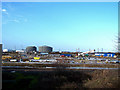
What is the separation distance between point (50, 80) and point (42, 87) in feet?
3.36

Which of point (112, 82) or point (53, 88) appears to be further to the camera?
point (112, 82)

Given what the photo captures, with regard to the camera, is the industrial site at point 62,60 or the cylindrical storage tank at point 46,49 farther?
the cylindrical storage tank at point 46,49

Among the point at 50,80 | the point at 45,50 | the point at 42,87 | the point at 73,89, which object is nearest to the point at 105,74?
the point at 73,89

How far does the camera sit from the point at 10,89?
19.7 ft

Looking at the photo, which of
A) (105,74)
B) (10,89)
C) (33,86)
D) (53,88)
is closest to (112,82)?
(105,74)

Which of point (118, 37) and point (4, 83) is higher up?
point (118, 37)

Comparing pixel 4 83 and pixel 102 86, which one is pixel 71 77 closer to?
pixel 102 86

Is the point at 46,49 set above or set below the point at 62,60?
below

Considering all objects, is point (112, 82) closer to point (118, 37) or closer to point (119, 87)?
point (119, 87)

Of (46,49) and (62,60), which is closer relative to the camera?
(62,60)

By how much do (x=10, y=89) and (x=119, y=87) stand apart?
22.8ft

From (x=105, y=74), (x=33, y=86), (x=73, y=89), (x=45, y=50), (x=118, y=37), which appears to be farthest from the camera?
(x=45, y=50)

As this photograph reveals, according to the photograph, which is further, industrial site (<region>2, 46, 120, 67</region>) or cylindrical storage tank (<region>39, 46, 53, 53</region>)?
cylindrical storage tank (<region>39, 46, 53, 53</region>)

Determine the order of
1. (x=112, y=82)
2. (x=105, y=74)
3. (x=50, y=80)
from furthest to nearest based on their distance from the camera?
(x=105, y=74) → (x=50, y=80) → (x=112, y=82)
